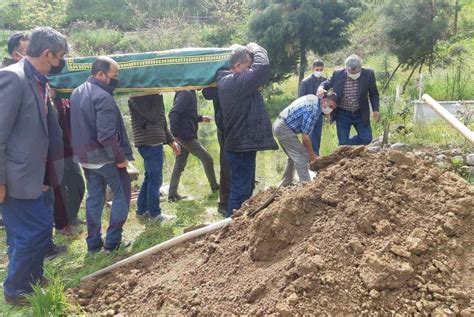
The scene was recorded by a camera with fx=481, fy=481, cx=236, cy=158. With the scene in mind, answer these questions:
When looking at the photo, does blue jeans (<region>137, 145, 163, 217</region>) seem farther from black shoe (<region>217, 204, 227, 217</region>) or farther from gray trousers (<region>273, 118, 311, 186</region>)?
gray trousers (<region>273, 118, 311, 186</region>)

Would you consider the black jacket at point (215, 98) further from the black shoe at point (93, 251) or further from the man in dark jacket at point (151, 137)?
the black shoe at point (93, 251)

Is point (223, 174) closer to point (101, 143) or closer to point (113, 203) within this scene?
point (113, 203)

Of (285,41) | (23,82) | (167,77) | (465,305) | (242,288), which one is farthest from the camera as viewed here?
(285,41)

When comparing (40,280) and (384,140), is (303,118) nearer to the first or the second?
(384,140)

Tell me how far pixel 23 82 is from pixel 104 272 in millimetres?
1661

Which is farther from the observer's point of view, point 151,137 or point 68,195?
point 68,195

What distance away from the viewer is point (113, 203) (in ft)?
15.1

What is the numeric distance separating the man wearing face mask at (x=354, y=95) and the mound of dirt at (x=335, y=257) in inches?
97.7

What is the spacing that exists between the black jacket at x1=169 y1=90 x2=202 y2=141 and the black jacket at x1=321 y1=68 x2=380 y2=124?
180 cm

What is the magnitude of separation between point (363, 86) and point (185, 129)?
2346 millimetres

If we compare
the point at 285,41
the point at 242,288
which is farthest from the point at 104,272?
the point at 285,41

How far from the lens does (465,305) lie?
263cm

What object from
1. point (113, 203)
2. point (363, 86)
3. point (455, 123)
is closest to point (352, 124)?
point (363, 86)

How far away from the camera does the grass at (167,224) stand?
3432 mm
